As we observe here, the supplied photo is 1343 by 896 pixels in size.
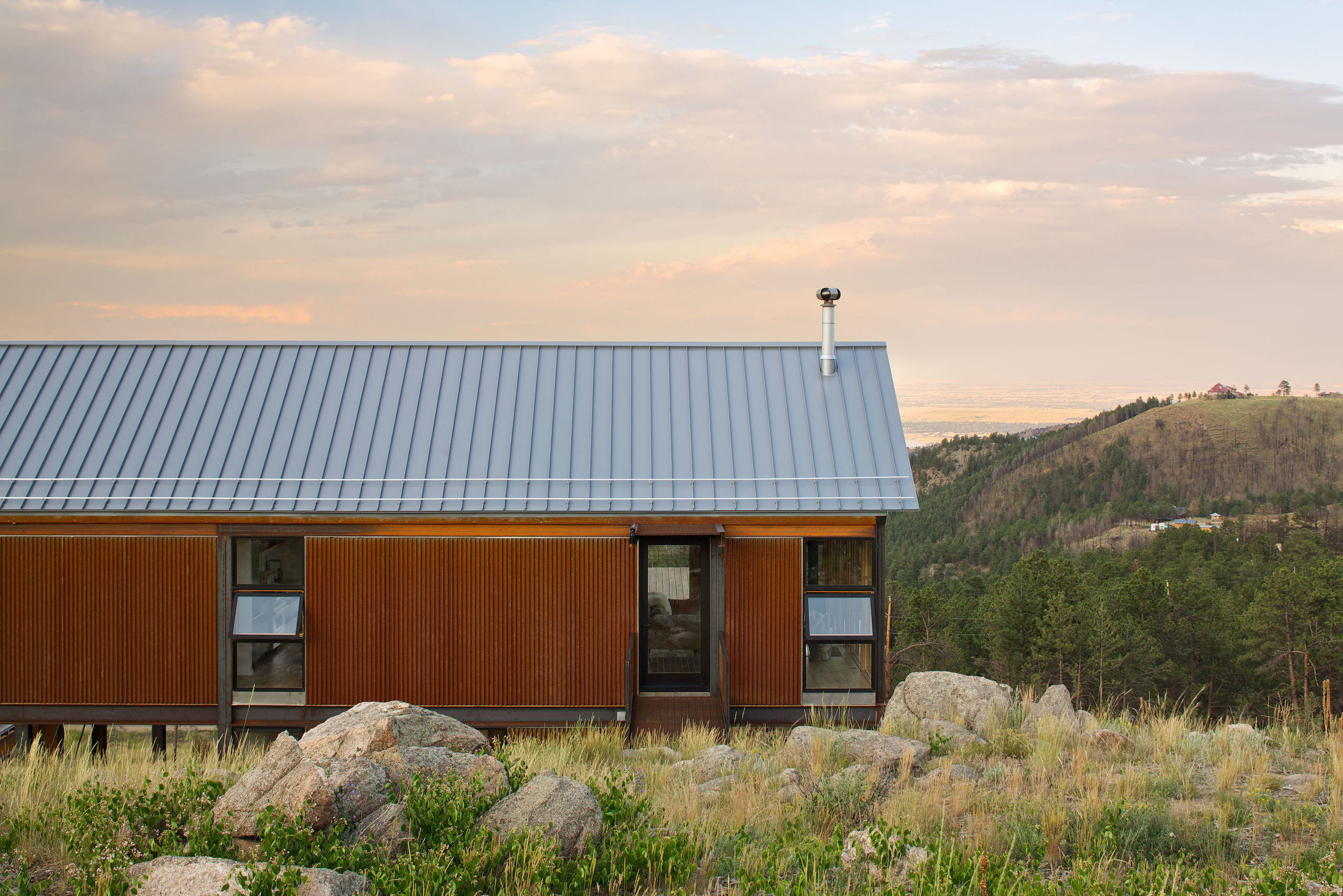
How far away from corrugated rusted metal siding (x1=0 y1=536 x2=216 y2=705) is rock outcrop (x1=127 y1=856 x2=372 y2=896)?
6792 mm

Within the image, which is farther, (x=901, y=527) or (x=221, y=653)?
(x=901, y=527)

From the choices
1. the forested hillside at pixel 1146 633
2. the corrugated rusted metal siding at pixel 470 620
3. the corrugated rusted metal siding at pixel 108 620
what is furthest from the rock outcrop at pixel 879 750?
the forested hillside at pixel 1146 633

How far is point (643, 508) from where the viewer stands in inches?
408

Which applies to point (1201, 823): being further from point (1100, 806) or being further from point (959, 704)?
point (959, 704)

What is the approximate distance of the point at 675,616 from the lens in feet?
35.1

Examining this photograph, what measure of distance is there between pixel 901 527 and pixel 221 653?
304ft

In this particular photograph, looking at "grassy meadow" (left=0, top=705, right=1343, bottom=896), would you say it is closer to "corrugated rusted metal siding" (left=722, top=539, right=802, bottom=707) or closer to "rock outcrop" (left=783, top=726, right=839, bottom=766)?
"rock outcrop" (left=783, top=726, right=839, bottom=766)

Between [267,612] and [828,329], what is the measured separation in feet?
26.1

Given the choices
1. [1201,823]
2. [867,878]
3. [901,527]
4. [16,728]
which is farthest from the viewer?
[901,527]

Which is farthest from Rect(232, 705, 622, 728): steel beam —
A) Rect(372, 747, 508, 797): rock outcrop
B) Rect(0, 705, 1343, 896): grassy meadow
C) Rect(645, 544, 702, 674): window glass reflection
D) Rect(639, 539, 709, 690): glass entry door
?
Rect(372, 747, 508, 797): rock outcrop

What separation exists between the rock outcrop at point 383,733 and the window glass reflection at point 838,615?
482cm

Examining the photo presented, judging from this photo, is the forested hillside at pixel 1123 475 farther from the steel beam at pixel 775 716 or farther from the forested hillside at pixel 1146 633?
the steel beam at pixel 775 716

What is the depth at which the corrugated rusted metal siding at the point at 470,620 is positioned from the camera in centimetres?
1041

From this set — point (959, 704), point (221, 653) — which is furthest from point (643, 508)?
point (221, 653)
